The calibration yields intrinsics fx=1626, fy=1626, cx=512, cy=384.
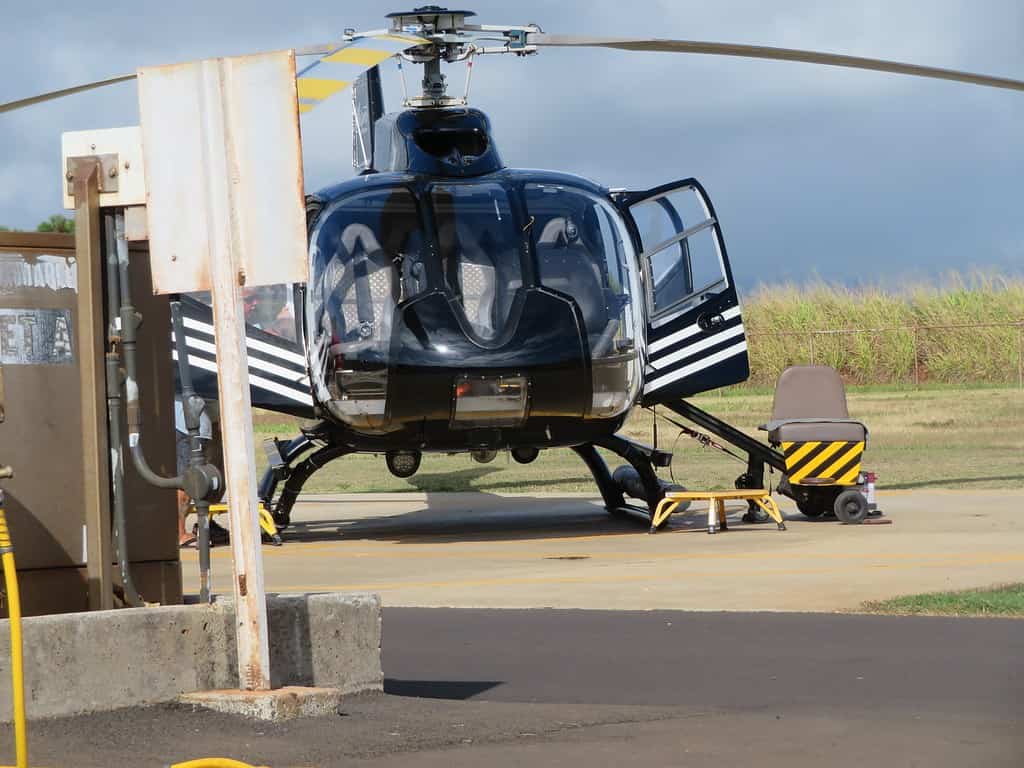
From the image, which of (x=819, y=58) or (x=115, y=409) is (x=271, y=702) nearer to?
(x=115, y=409)

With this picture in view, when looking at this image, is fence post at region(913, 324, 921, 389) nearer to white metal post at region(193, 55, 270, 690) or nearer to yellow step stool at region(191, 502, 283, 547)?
yellow step stool at region(191, 502, 283, 547)

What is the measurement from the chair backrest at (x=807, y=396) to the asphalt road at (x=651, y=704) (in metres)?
7.41

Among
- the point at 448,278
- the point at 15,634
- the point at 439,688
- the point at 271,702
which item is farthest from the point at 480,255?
the point at 15,634

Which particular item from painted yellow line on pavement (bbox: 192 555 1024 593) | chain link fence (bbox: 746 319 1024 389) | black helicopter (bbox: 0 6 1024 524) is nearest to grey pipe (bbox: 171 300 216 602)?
painted yellow line on pavement (bbox: 192 555 1024 593)

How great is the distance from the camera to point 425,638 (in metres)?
9.20

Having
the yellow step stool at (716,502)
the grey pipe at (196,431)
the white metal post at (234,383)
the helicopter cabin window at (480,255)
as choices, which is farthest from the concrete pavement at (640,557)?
the white metal post at (234,383)

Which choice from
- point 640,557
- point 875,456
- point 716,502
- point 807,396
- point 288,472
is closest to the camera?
point 640,557

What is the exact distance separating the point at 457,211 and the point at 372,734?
928 centimetres

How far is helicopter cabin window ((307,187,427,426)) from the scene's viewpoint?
14391 millimetres

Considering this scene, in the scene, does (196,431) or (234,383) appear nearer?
(234,383)

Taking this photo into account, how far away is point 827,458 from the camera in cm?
1605

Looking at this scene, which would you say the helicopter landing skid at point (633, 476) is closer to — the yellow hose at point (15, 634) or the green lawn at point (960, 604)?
the green lawn at point (960, 604)

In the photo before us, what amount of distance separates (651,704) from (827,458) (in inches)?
376

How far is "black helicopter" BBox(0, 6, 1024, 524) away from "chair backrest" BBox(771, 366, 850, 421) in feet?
3.38
